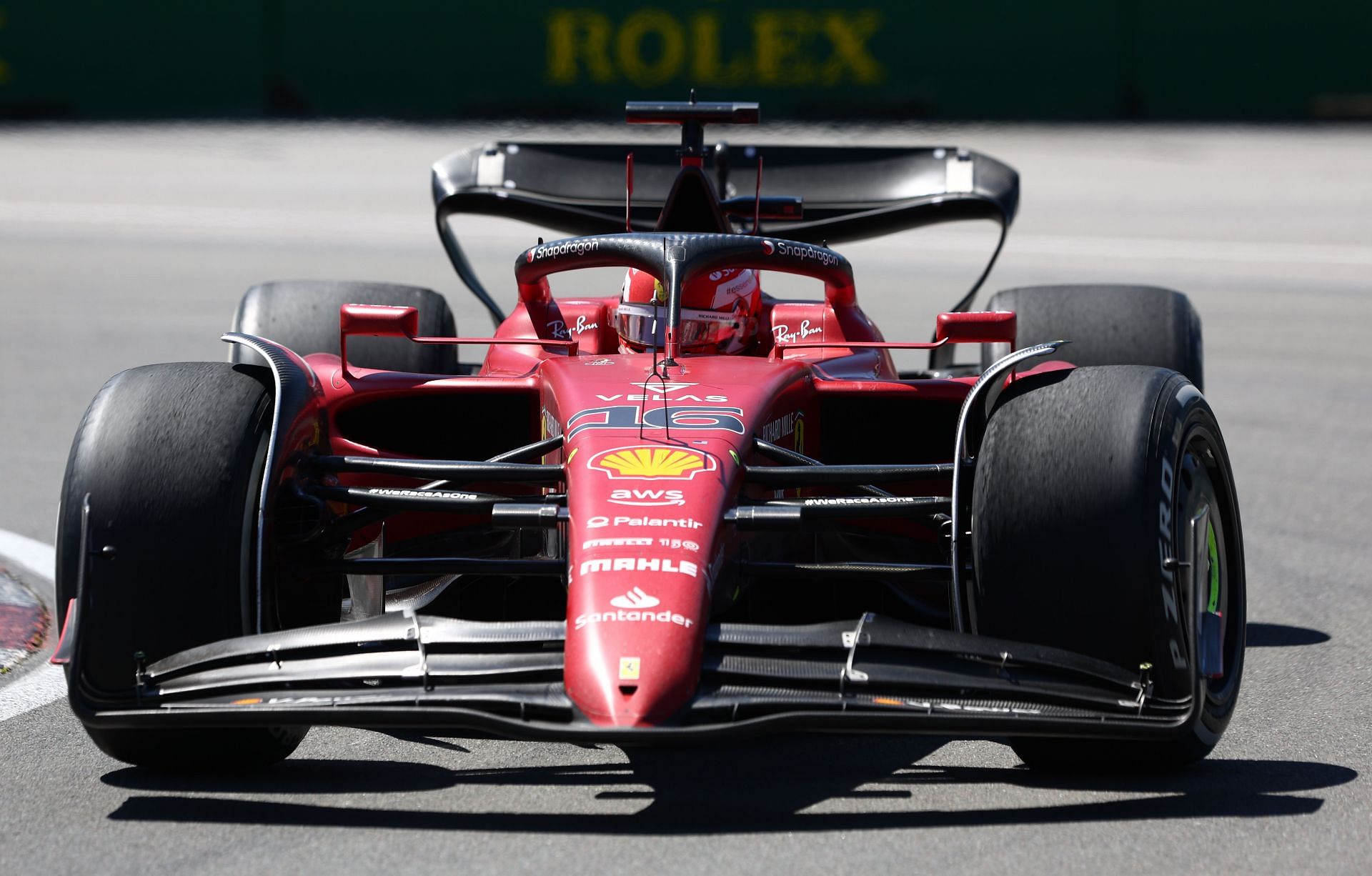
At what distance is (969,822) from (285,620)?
1.79m

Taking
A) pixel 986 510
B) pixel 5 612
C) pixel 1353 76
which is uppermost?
pixel 1353 76

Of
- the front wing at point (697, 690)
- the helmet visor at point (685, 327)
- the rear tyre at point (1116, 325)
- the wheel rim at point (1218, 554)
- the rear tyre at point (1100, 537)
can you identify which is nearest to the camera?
the front wing at point (697, 690)

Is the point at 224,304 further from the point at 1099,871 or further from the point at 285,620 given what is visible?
the point at 1099,871

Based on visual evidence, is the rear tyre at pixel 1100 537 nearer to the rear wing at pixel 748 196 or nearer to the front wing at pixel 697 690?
the front wing at pixel 697 690

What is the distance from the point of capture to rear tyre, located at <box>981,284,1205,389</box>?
23.2 ft

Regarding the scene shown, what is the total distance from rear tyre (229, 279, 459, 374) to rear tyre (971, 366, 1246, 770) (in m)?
3.10

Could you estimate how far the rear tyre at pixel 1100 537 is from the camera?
444 cm

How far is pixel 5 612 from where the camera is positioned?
6355mm

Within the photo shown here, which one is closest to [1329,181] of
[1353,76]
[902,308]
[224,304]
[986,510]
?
[1353,76]

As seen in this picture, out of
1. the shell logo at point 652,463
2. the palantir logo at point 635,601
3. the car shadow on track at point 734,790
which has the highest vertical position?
the shell logo at point 652,463

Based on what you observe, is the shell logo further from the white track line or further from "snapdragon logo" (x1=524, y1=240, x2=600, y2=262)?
the white track line

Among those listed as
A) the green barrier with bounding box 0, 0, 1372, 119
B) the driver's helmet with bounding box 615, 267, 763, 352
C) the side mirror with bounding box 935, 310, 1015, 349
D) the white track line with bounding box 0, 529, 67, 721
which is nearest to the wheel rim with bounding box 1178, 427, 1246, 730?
the side mirror with bounding box 935, 310, 1015, 349

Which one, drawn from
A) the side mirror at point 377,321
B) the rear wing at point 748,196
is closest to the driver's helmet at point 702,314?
the side mirror at point 377,321

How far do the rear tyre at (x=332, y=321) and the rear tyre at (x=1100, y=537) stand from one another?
3098mm
